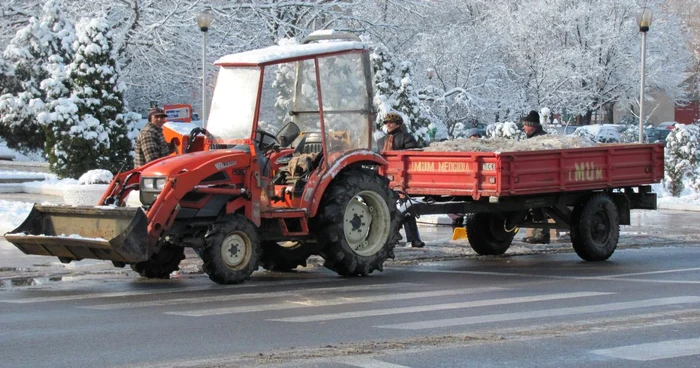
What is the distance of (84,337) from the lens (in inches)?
362

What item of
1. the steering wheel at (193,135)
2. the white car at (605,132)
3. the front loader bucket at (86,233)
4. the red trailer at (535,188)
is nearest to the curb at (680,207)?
the red trailer at (535,188)

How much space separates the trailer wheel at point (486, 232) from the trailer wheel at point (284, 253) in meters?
3.31

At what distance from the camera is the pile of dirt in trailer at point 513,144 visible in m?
16.0

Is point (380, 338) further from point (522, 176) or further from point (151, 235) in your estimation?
point (522, 176)

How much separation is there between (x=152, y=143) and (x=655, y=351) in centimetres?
891

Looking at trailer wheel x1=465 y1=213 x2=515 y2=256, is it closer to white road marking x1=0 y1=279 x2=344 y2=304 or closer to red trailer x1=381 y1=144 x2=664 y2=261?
red trailer x1=381 y1=144 x2=664 y2=261

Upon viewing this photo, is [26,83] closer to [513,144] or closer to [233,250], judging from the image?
[513,144]

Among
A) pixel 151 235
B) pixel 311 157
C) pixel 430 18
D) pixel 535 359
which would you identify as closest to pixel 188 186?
pixel 151 235

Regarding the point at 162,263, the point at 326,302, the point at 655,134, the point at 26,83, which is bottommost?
the point at 326,302

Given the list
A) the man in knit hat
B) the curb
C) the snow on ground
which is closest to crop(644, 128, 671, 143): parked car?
the curb

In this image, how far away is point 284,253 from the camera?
14.3 m

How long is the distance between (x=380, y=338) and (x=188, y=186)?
12.9 feet

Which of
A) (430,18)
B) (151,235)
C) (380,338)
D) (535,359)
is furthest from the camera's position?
(430,18)

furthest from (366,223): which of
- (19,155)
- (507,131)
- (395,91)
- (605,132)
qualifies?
(605,132)
